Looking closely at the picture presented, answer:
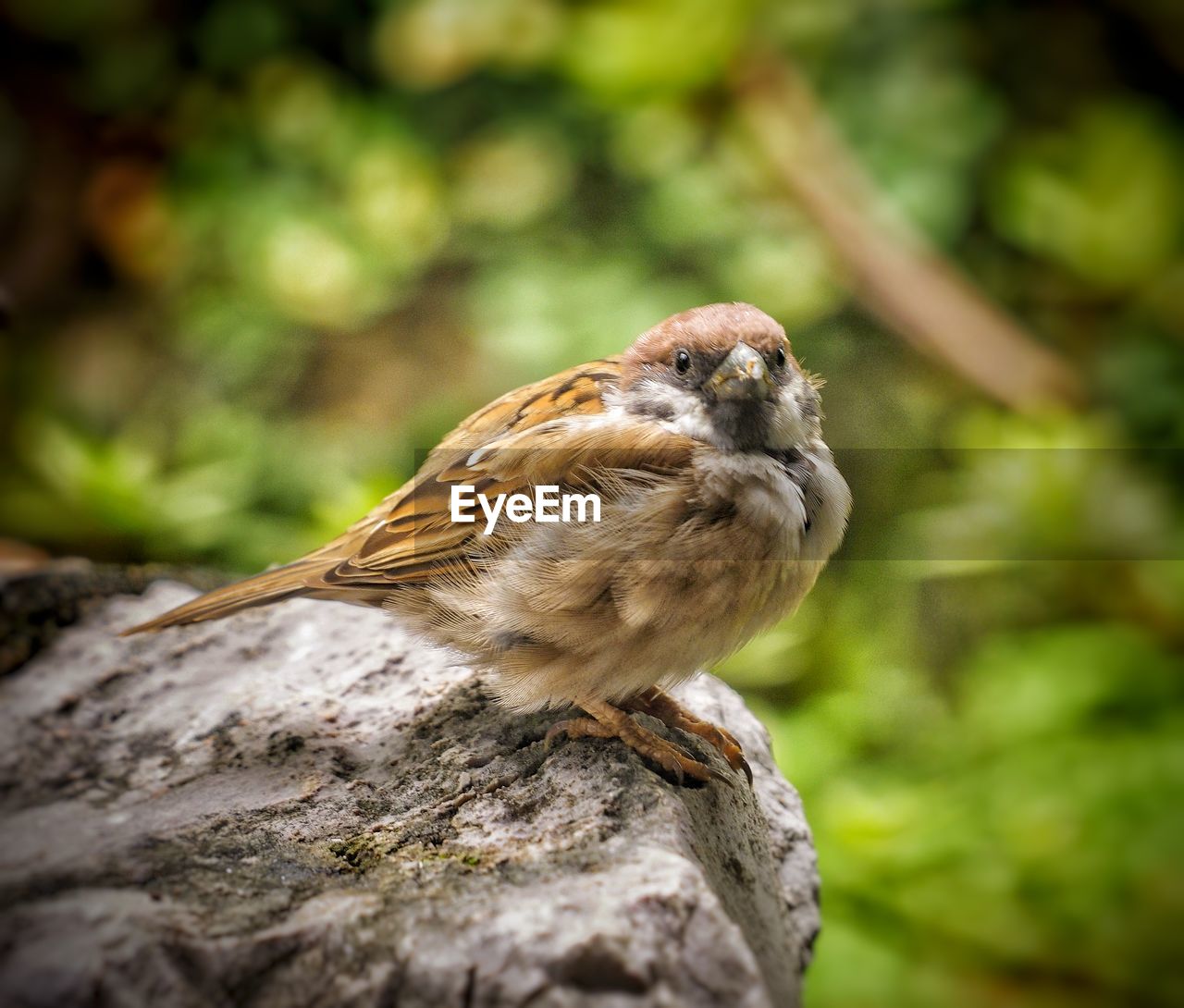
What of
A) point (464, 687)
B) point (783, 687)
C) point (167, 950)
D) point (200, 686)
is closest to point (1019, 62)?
point (783, 687)

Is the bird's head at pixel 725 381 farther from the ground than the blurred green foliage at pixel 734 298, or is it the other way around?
the blurred green foliage at pixel 734 298

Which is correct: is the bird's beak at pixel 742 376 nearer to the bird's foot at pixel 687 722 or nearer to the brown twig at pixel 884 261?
the bird's foot at pixel 687 722

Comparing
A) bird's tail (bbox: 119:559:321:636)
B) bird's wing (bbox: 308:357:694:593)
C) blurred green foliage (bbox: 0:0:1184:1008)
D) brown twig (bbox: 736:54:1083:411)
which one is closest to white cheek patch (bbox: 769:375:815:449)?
bird's wing (bbox: 308:357:694:593)

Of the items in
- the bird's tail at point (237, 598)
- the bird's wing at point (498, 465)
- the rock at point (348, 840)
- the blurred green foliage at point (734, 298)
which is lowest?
the rock at point (348, 840)

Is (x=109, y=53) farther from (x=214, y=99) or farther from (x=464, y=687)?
(x=464, y=687)

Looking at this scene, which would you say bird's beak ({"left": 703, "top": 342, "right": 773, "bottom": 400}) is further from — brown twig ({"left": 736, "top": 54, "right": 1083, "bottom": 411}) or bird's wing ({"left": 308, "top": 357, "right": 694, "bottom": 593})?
brown twig ({"left": 736, "top": 54, "right": 1083, "bottom": 411})

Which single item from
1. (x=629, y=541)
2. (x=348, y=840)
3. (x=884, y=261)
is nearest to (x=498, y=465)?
(x=629, y=541)

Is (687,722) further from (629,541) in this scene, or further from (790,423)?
(790,423)

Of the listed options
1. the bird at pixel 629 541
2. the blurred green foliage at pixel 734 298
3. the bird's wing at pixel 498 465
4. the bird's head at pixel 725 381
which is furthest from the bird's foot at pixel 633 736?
the blurred green foliage at pixel 734 298
